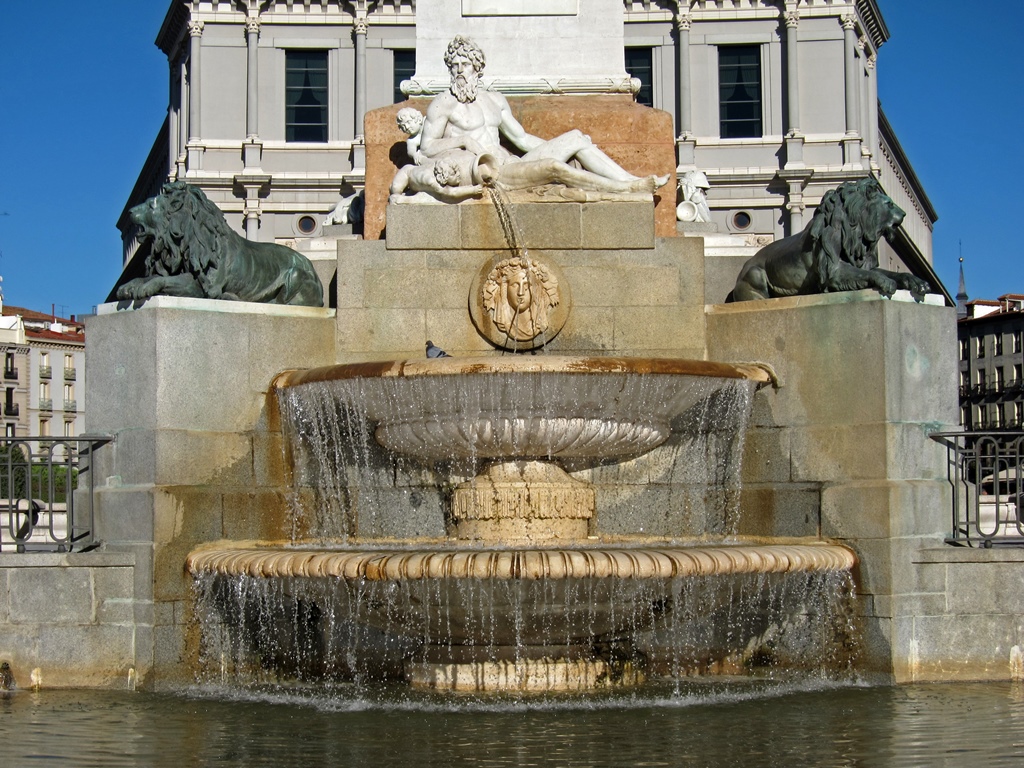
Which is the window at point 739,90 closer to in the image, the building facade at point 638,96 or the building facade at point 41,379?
the building facade at point 638,96

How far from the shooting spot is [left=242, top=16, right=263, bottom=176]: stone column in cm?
7956

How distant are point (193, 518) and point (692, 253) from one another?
4.94m

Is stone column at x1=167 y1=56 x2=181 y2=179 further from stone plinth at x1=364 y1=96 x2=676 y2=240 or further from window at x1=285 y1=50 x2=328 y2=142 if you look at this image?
stone plinth at x1=364 y1=96 x2=676 y2=240

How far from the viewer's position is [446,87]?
16.5m

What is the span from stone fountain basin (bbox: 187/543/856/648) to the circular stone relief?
294 centimetres

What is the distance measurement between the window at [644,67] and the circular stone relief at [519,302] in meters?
68.2

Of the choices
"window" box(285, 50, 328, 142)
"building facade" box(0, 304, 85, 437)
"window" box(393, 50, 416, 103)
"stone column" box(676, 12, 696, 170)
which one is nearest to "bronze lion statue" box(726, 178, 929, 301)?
"stone column" box(676, 12, 696, 170)

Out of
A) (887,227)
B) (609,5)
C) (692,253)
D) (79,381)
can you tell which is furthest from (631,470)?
(79,381)

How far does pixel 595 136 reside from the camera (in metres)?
15.9

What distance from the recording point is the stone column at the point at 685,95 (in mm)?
79250

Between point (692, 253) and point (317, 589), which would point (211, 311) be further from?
point (692, 253)

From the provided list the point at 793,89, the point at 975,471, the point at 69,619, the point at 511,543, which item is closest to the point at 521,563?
the point at 511,543

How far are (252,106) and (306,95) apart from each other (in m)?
3.37

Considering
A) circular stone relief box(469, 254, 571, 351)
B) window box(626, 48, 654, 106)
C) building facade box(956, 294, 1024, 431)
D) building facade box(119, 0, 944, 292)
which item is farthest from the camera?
building facade box(956, 294, 1024, 431)
